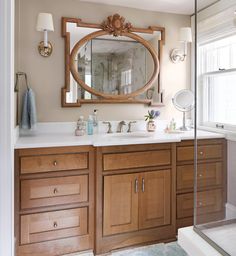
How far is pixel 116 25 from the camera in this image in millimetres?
2635

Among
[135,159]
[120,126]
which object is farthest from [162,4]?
[135,159]

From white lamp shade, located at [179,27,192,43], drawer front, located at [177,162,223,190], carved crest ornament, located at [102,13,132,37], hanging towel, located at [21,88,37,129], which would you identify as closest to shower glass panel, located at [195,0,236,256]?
drawer front, located at [177,162,223,190]

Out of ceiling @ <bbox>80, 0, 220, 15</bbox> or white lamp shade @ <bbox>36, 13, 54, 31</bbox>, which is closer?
white lamp shade @ <bbox>36, 13, 54, 31</bbox>

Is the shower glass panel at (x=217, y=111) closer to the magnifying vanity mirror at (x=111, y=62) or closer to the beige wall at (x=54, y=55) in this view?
the magnifying vanity mirror at (x=111, y=62)

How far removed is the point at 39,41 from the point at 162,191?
1795mm

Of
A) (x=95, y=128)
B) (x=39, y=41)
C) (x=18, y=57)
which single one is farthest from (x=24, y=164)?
(x=39, y=41)

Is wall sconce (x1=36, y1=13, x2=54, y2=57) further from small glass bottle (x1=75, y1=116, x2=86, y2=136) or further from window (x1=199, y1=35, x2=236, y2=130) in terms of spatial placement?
window (x1=199, y1=35, x2=236, y2=130)

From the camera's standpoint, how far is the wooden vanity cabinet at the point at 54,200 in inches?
74.8

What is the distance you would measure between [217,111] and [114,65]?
121cm

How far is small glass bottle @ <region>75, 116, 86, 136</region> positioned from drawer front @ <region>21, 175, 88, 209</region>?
0.52 meters

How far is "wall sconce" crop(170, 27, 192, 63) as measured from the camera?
2787 millimetres

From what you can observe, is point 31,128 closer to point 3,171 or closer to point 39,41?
point 3,171

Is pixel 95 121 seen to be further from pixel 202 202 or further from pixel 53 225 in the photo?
pixel 202 202

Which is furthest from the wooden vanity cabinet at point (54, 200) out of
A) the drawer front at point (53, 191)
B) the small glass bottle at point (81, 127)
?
the small glass bottle at point (81, 127)
